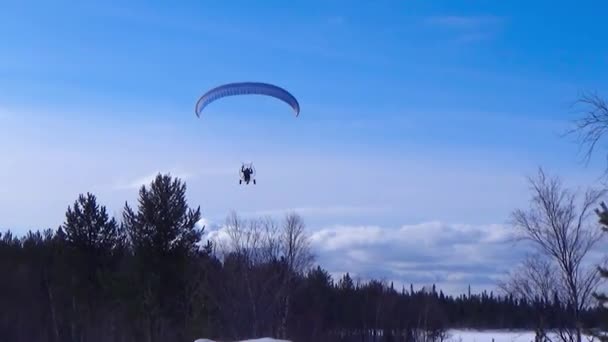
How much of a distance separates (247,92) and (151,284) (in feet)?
57.0

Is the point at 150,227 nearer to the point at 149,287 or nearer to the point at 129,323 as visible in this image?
the point at 149,287

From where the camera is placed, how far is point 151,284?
150ft

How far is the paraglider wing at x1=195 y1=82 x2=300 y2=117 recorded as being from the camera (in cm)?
3125

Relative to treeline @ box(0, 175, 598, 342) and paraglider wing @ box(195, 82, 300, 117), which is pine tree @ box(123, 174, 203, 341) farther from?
A: paraglider wing @ box(195, 82, 300, 117)

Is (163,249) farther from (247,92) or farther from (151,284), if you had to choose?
(247,92)

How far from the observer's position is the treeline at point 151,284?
45.9 metres

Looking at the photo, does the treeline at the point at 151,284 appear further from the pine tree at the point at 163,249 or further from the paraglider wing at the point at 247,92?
the paraglider wing at the point at 247,92

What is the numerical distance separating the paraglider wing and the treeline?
12888 millimetres

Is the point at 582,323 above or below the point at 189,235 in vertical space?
below

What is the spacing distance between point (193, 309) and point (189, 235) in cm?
348

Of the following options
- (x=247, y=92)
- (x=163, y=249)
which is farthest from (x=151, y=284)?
(x=247, y=92)

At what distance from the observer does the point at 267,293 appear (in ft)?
168

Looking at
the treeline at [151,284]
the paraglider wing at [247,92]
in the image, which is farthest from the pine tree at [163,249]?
the paraglider wing at [247,92]

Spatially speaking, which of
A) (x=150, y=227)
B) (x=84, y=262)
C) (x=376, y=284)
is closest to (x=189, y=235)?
(x=150, y=227)
